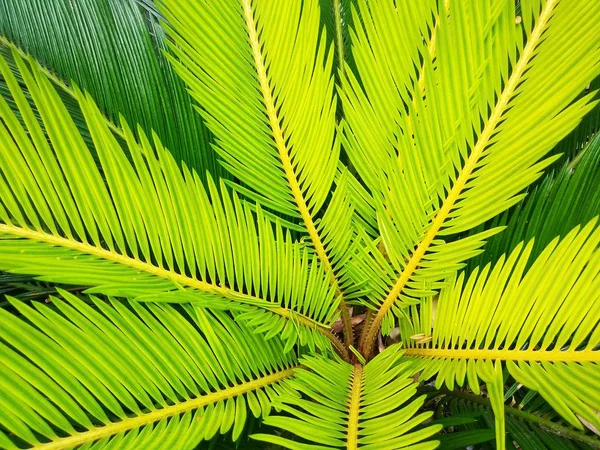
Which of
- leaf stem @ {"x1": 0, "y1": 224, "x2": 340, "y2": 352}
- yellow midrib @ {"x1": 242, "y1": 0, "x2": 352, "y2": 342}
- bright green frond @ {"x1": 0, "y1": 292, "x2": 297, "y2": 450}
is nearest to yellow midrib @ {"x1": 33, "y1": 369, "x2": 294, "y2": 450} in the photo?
bright green frond @ {"x1": 0, "y1": 292, "x2": 297, "y2": 450}

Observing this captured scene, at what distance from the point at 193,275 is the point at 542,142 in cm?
47

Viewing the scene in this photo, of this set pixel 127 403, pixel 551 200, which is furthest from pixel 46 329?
pixel 551 200

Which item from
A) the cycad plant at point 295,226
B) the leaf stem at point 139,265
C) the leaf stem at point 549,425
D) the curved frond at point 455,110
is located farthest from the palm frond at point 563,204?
the leaf stem at point 139,265

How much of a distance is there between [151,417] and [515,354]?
424mm

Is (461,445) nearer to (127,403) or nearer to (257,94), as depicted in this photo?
(127,403)

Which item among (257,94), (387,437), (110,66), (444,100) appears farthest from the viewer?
(110,66)

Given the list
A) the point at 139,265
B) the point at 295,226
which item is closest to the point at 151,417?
the point at 139,265

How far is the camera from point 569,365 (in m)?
0.51

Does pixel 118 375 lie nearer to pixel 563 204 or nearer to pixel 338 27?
pixel 563 204

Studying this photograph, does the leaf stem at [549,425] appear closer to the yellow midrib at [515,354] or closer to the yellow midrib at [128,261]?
the yellow midrib at [515,354]

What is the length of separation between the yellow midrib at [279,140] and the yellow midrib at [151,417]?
0.22 m

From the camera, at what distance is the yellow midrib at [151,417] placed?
0.47 m

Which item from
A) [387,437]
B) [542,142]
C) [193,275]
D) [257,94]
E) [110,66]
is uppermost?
[110,66]

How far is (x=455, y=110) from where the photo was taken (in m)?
0.59
